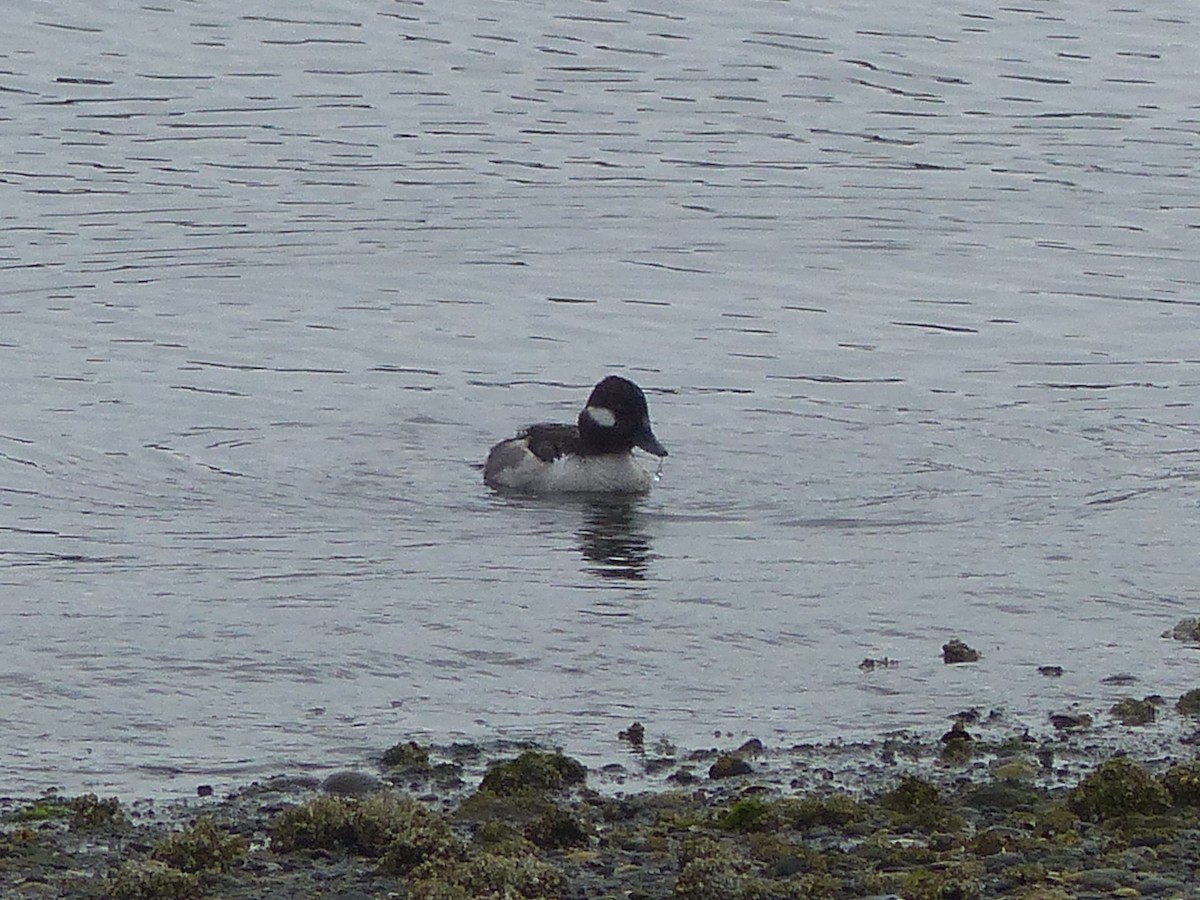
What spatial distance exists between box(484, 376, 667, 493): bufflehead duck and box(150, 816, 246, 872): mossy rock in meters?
8.15

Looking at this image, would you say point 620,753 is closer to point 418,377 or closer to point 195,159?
point 418,377

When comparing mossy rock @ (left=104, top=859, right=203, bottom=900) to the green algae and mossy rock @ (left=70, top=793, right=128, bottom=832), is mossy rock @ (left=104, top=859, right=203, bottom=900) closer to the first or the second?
mossy rock @ (left=70, top=793, right=128, bottom=832)

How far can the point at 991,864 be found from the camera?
27.7 feet

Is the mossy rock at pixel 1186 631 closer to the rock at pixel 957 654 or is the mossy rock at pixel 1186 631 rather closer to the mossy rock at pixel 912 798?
the rock at pixel 957 654

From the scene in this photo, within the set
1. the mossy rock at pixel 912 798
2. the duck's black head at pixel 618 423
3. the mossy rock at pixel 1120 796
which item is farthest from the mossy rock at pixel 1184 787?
the duck's black head at pixel 618 423

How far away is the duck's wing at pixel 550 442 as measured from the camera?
666 inches

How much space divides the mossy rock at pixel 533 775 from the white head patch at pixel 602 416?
677 cm

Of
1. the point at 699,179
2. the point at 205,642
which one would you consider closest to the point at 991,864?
the point at 205,642

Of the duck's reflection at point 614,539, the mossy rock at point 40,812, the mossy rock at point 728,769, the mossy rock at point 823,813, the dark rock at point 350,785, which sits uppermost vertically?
the mossy rock at point 823,813

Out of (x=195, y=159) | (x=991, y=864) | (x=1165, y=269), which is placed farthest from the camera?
(x=195, y=159)

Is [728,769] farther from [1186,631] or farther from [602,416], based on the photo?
[602,416]

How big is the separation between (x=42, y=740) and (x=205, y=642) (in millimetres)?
1761

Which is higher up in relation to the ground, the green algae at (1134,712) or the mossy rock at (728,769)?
the mossy rock at (728,769)

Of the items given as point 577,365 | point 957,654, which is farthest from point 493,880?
point 577,365
